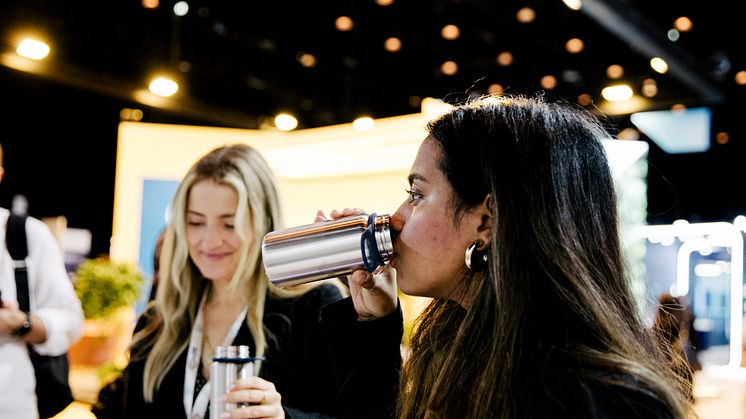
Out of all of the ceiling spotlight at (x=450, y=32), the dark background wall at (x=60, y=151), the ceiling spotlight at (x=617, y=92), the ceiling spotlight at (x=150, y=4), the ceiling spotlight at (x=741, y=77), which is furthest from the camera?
the ceiling spotlight at (x=617, y=92)

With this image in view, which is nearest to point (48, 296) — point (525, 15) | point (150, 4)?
point (150, 4)

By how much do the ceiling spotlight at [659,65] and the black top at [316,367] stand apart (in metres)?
6.39

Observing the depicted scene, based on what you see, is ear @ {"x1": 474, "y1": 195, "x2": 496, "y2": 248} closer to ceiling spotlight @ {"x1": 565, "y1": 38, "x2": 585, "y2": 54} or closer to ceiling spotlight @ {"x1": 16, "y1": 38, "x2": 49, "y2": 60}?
ceiling spotlight @ {"x1": 16, "y1": 38, "x2": 49, "y2": 60}

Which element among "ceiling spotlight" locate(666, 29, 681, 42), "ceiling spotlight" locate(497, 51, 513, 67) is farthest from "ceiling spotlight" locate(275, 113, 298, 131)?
"ceiling spotlight" locate(666, 29, 681, 42)

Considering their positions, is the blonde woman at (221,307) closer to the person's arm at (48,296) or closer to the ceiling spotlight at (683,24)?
the person's arm at (48,296)

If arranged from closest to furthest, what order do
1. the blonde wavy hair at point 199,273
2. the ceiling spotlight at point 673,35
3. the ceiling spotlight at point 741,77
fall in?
the blonde wavy hair at point 199,273, the ceiling spotlight at point 673,35, the ceiling spotlight at point 741,77

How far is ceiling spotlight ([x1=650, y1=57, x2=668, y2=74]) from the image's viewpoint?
289 inches

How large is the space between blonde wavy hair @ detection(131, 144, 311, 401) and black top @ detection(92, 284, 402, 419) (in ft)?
0.10

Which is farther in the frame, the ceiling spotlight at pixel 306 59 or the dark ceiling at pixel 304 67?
the ceiling spotlight at pixel 306 59

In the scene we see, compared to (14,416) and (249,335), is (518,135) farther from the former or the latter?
(14,416)

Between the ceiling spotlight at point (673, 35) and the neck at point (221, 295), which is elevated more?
the ceiling spotlight at point (673, 35)

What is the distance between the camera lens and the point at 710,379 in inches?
230

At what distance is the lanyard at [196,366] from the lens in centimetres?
165

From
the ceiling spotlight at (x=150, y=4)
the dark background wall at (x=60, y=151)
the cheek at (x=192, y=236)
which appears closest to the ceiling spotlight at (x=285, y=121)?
the dark background wall at (x=60, y=151)
